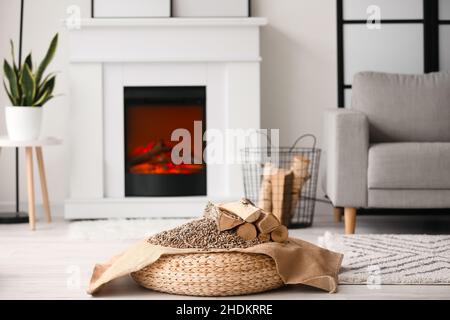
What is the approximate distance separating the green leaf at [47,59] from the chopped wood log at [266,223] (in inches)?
87.9

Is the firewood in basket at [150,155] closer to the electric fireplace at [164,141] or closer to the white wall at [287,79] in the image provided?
the electric fireplace at [164,141]

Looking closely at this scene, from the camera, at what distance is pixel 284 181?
14.7 ft

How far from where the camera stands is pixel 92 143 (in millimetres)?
4969

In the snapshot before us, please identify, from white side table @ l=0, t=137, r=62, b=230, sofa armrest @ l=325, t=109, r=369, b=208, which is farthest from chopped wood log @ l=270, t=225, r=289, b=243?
white side table @ l=0, t=137, r=62, b=230

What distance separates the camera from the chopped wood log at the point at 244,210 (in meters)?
2.88

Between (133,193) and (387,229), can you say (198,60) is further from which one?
(387,229)

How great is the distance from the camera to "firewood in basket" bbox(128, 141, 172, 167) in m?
5.04

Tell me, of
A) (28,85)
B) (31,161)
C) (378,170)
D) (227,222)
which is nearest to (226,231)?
(227,222)

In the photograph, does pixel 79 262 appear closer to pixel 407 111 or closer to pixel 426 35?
pixel 407 111

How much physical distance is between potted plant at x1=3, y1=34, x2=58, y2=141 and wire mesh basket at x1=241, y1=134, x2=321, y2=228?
4.00 feet

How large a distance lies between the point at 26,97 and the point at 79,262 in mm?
1537

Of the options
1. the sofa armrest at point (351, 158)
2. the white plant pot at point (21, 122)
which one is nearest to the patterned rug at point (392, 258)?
the sofa armrest at point (351, 158)

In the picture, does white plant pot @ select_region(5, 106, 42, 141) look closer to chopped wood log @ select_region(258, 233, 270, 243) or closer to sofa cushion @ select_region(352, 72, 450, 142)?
sofa cushion @ select_region(352, 72, 450, 142)
